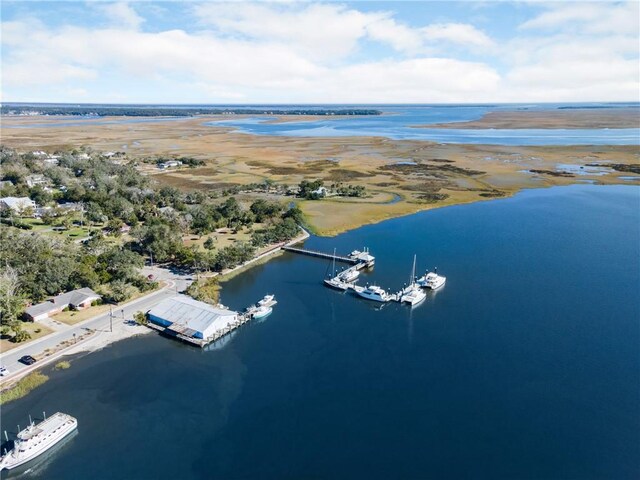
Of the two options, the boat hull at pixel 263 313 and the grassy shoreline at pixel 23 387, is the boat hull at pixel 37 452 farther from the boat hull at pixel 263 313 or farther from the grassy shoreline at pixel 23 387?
the boat hull at pixel 263 313

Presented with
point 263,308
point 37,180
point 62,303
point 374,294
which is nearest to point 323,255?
point 374,294

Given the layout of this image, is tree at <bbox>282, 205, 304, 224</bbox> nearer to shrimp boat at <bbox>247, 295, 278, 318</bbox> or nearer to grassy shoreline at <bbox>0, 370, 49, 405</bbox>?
shrimp boat at <bbox>247, 295, 278, 318</bbox>

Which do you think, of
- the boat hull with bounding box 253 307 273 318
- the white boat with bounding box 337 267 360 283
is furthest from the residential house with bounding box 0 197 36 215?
the white boat with bounding box 337 267 360 283

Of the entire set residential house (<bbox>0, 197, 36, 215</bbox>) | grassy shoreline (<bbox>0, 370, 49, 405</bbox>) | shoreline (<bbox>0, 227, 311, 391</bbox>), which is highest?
residential house (<bbox>0, 197, 36, 215</bbox>)

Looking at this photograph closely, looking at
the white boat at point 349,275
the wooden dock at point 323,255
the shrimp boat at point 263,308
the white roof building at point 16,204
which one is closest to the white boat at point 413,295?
the white boat at point 349,275

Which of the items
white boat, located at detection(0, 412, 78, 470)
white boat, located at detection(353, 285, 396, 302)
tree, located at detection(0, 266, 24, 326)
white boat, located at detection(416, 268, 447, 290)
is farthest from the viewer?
white boat, located at detection(416, 268, 447, 290)

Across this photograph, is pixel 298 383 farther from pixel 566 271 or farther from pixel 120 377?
pixel 566 271
